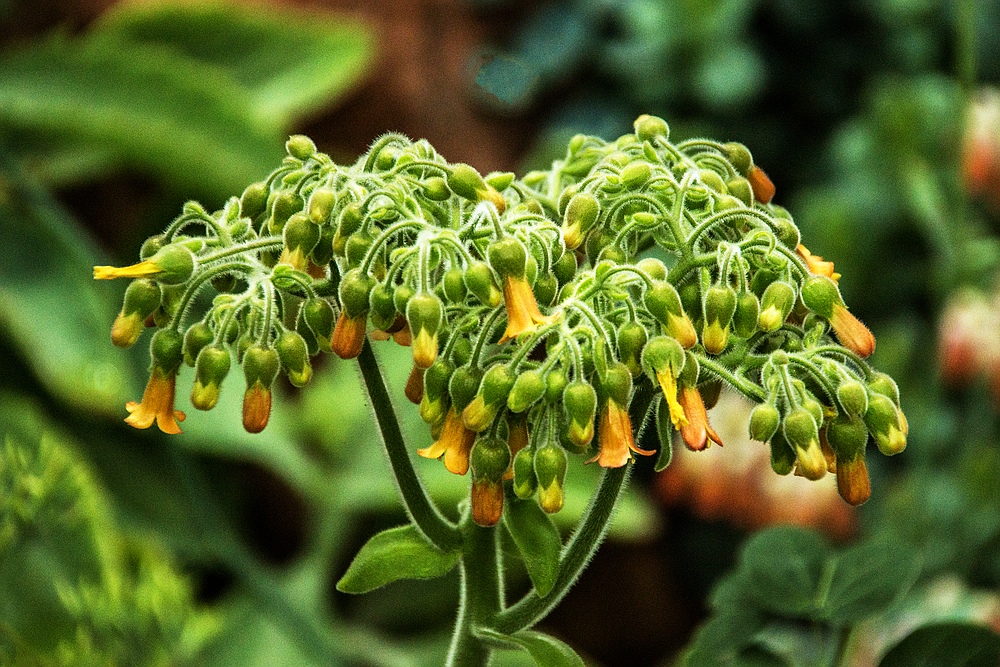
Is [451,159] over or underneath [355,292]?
over

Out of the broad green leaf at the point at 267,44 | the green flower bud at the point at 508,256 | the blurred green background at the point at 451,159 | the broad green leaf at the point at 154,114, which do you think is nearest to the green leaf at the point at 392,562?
the green flower bud at the point at 508,256

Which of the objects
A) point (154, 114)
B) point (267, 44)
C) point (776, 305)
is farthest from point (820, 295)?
point (267, 44)

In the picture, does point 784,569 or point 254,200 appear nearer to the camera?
point 254,200

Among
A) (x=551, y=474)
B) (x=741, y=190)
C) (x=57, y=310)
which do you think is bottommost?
(x=551, y=474)

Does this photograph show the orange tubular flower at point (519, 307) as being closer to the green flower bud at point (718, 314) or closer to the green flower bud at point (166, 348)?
the green flower bud at point (718, 314)

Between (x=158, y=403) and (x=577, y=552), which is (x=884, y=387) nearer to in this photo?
(x=577, y=552)

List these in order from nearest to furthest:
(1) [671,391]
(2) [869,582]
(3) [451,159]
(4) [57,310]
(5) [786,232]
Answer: (1) [671,391] → (5) [786,232] → (2) [869,582] → (4) [57,310] → (3) [451,159]
